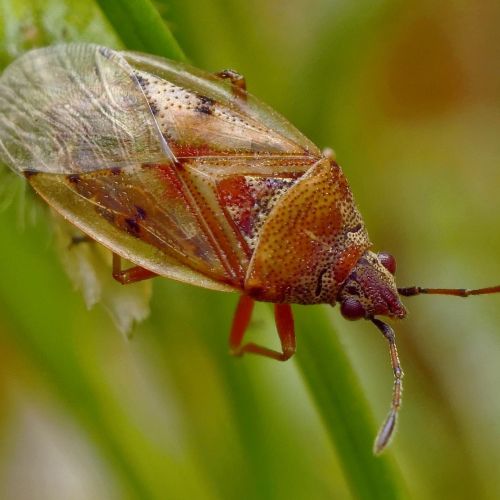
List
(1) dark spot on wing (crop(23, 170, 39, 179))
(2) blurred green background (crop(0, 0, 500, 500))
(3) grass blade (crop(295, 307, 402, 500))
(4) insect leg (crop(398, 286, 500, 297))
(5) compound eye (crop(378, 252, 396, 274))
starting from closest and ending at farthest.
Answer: (3) grass blade (crop(295, 307, 402, 500))
(2) blurred green background (crop(0, 0, 500, 500))
(1) dark spot on wing (crop(23, 170, 39, 179))
(4) insect leg (crop(398, 286, 500, 297))
(5) compound eye (crop(378, 252, 396, 274))

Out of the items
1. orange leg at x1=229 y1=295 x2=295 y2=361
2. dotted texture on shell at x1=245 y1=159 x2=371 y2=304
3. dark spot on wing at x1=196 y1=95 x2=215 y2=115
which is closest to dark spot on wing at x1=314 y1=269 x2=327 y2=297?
dotted texture on shell at x1=245 y1=159 x2=371 y2=304

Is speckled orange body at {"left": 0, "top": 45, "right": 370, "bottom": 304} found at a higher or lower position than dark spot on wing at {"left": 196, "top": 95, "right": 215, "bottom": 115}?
lower

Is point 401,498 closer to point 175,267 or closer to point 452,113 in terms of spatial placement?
point 175,267

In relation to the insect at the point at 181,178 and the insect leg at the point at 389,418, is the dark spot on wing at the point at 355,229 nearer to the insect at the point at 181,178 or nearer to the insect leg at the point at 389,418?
the insect at the point at 181,178

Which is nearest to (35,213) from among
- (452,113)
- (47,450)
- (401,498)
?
(401,498)

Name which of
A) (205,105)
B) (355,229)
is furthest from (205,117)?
(355,229)

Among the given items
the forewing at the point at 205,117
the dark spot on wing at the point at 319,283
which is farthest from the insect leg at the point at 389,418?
the forewing at the point at 205,117

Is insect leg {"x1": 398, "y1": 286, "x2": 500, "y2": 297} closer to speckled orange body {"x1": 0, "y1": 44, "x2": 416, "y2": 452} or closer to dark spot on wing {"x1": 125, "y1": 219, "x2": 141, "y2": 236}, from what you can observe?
speckled orange body {"x1": 0, "y1": 44, "x2": 416, "y2": 452}
